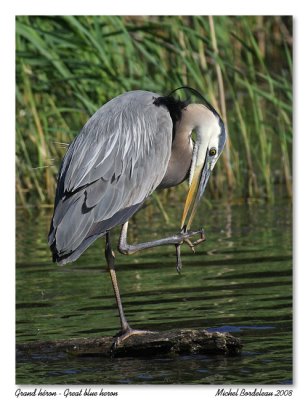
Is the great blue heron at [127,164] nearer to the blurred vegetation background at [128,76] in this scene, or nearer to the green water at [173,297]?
the green water at [173,297]

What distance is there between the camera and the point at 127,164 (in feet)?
20.5

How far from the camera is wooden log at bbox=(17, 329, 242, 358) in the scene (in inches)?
226

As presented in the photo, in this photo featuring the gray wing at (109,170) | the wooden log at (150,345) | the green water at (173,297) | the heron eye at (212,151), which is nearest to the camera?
the green water at (173,297)

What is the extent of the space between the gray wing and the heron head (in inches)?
5.4

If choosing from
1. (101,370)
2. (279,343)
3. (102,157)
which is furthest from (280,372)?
(102,157)

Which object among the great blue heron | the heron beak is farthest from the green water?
the heron beak

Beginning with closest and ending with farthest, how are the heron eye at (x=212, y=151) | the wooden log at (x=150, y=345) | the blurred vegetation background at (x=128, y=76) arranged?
the wooden log at (x=150, y=345) < the heron eye at (x=212, y=151) < the blurred vegetation background at (x=128, y=76)

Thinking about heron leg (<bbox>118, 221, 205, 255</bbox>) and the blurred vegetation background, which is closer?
heron leg (<bbox>118, 221, 205, 255</bbox>)

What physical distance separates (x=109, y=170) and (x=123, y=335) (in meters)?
0.83

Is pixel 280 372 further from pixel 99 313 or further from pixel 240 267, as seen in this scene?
pixel 240 267

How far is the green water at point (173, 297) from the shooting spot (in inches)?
222

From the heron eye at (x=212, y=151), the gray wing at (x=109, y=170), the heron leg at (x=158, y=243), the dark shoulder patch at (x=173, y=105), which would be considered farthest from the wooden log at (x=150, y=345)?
the dark shoulder patch at (x=173, y=105)

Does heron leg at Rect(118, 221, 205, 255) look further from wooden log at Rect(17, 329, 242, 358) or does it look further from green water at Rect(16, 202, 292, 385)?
wooden log at Rect(17, 329, 242, 358)

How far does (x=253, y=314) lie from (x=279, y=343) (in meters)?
0.59
